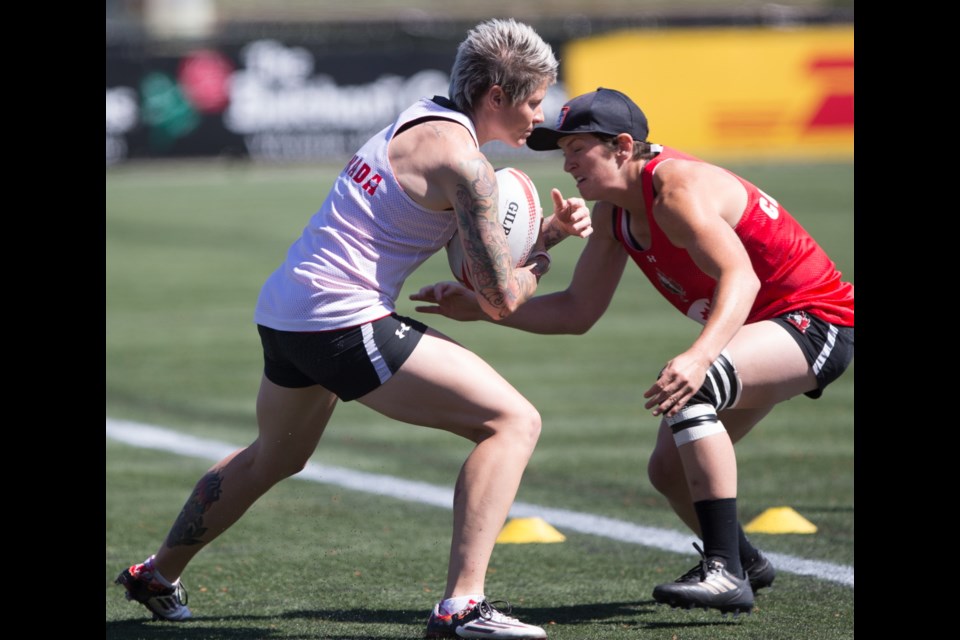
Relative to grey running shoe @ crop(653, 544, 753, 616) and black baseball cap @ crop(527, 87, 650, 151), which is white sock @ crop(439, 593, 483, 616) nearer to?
grey running shoe @ crop(653, 544, 753, 616)

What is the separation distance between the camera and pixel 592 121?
5242 millimetres

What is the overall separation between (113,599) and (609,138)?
2.73m

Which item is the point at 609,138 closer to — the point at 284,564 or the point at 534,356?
the point at 284,564

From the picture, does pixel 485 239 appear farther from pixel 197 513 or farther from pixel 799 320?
pixel 197 513

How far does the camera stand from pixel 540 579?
6.10 metres

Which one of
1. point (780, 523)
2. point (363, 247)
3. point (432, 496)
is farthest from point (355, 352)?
point (432, 496)

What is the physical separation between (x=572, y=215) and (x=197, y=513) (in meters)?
1.76

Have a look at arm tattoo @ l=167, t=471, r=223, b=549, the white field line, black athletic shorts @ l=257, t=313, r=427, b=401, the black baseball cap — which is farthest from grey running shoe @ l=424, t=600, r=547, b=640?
the white field line

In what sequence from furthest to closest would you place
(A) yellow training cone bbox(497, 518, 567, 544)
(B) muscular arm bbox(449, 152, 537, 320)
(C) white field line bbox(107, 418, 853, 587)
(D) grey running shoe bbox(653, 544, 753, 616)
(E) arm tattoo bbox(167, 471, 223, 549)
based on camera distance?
1. (A) yellow training cone bbox(497, 518, 567, 544)
2. (C) white field line bbox(107, 418, 853, 587)
3. (E) arm tattoo bbox(167, 471, 223, 549)
4. (D) grey running shoe bbox(653, 544, 753, 616)
5. (B) muscular arm bbox(449, 152, 537, 320)

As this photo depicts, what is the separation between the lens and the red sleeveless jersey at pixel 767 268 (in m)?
5.50

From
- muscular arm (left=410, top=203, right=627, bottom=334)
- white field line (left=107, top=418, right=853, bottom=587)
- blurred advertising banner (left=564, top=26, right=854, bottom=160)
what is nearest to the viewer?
muscular arm (left=410, top=203, right=627, bottom=334)

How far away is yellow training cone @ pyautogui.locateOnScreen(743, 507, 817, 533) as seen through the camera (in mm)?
6871

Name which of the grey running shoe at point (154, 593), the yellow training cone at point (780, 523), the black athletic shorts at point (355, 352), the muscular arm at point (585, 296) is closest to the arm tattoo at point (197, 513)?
the grey running shoe at point (154, 593)

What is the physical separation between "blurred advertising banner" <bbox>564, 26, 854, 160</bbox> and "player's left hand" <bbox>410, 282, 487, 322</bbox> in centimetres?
2390
